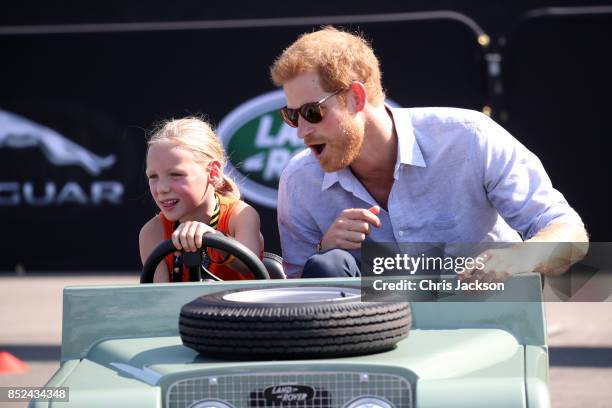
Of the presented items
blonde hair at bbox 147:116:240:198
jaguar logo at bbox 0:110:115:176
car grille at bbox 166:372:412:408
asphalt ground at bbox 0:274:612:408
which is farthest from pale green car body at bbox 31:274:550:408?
jaguar logo at bbox 0:110:115:176

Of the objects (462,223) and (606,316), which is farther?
(606,316)

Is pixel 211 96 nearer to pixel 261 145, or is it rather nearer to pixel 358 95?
pixel 261 145

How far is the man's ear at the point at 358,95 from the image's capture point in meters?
3.68

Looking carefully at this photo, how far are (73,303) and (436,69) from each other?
295 inches

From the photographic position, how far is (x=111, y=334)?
2891mm

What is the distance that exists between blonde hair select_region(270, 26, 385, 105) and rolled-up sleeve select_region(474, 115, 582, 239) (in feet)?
1.33

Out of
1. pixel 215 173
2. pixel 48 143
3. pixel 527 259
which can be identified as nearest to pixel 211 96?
pixel 48 143

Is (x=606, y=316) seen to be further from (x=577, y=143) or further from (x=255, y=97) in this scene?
(x=255, y=97)

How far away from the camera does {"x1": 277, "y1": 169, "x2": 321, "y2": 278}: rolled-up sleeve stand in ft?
12.5

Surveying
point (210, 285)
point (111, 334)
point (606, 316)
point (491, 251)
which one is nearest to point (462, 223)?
point (491, 251)

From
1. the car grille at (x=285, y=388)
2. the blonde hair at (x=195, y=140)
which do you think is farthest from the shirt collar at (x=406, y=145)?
the car grille at (x=285, y=388)

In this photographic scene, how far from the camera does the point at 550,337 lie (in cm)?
726

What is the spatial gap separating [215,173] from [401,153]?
0.75 m

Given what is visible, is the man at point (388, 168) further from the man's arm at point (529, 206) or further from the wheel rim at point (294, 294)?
the wheel rim at point (294, 294)
